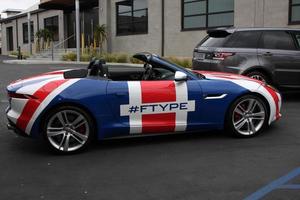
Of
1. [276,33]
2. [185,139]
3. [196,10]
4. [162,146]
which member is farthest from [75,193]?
[196,10]

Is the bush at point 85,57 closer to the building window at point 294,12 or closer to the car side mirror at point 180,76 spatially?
the building window at point 294,12

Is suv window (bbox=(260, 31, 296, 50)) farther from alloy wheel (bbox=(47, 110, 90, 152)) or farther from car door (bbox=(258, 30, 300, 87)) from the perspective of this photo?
alloy wheel (bbox=(47, 110, 90, 152))

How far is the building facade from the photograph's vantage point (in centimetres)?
1895

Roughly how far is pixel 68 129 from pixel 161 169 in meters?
1.43

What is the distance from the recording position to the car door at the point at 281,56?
968 cm

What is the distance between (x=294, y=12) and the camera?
18000 millimetres

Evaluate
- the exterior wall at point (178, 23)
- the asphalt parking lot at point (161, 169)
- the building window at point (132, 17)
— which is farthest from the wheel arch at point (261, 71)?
the building window at point (132, 17)

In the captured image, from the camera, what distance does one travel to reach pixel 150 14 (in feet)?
82.8

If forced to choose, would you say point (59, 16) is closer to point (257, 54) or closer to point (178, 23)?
point (178, 23)

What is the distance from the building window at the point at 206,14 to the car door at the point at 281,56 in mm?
11179

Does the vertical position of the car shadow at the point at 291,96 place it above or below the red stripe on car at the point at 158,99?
below

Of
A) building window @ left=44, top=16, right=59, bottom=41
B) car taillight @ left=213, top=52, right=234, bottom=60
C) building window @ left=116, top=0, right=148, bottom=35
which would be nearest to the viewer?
car taillight @ left=213, top=52, right=234, bottom=60

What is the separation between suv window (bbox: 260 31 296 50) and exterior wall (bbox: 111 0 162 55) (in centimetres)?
1516

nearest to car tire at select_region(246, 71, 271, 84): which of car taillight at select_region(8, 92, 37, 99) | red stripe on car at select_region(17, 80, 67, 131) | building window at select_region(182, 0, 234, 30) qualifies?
red stripe on car at select_region(17, 80, 67, 131)
